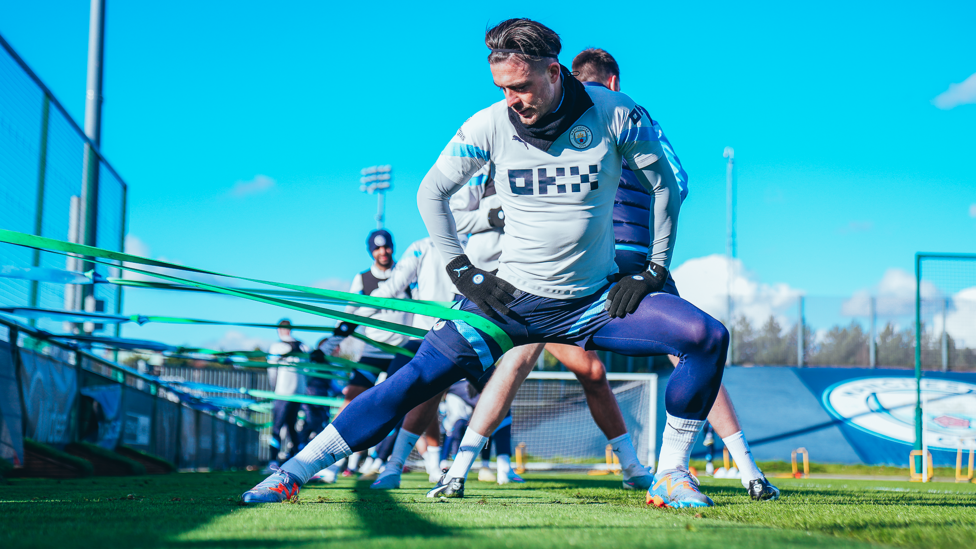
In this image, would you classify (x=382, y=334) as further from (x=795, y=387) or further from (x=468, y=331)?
(x=795, y=387)

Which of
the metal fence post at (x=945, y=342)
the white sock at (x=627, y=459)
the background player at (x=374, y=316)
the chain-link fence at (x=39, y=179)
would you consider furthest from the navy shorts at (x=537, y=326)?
the metal fence post at (x=945, y=342)

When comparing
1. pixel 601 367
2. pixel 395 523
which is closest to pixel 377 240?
pixel 601 367

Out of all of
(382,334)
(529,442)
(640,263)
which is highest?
(640,263)

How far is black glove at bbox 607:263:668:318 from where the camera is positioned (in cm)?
313

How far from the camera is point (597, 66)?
4727 mm

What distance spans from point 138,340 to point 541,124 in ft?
17.6

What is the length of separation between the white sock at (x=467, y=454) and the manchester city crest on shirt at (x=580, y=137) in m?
1.83

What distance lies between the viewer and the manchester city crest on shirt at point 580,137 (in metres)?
3.11

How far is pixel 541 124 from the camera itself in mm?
3082

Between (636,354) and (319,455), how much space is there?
1.31m

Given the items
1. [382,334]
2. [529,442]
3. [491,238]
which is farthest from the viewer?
[529,442]

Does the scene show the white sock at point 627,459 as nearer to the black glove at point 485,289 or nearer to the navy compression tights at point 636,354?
the navy compression tights at point 636,354

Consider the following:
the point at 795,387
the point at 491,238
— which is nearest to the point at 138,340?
the point at 491,238

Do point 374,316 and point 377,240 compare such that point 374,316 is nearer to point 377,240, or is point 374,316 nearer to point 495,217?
point 377,240
